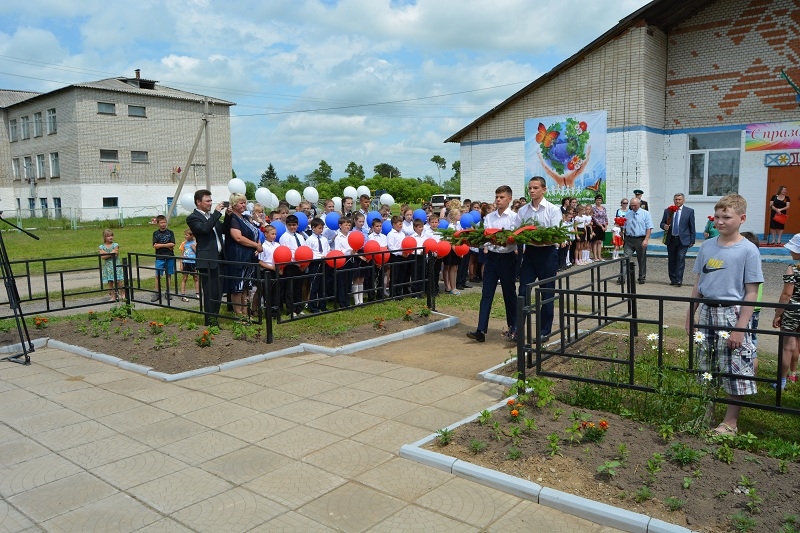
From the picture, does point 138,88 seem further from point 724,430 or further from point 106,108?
point 724,430

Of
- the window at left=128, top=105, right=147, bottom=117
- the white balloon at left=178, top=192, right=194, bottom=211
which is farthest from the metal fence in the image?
the window at left=128, top=105, right=147, bottom=117

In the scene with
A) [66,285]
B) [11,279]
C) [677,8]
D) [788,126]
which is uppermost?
[677,8]

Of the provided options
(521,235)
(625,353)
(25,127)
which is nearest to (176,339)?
(521,235)

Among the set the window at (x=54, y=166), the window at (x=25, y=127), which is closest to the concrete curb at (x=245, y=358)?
the window at (x=54, y=166)

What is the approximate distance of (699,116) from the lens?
66.2 ft

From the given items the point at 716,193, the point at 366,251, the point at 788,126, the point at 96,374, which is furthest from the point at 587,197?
the point at 96,374

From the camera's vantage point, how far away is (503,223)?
24.8 ft

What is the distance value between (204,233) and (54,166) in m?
39.5

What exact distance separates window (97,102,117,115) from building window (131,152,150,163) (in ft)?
9.54

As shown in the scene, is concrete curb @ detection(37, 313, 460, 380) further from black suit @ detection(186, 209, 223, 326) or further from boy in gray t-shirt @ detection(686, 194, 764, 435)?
boy in gray t-shirt @ detection(686, 194, 764, 435)

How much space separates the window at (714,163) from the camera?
65.2 ft

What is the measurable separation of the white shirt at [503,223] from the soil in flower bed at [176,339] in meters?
1.88

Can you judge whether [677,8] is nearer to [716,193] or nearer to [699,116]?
[699,116]

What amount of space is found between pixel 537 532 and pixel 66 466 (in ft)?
10.9
